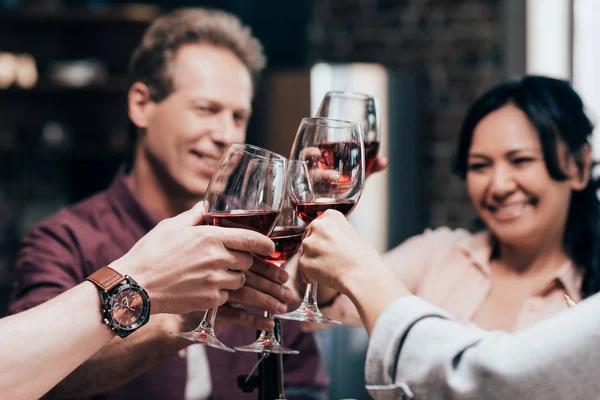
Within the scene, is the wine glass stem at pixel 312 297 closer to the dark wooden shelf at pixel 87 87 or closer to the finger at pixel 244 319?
the finger at pixel 244 319

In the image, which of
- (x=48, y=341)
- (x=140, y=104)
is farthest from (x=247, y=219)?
(x=140, y=104)

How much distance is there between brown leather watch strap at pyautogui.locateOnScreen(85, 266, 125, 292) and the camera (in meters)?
1.00

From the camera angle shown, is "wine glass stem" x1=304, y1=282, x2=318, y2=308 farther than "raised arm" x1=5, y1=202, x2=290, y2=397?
Yes

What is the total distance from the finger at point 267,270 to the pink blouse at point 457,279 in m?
0.47

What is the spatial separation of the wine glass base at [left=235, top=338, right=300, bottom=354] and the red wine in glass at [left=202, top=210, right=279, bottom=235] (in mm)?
164

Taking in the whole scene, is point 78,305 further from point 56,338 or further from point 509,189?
point 509,189

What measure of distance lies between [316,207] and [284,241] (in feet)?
0.25

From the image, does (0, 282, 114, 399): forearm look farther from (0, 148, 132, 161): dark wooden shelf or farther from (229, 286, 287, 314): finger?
(0, 148, 132, 161): dark wooden shelf

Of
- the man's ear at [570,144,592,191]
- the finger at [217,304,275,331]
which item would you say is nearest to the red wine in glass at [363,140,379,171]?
the finger at [217,304,275,331]

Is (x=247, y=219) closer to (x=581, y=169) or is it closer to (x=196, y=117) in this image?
(x=196, y=117)

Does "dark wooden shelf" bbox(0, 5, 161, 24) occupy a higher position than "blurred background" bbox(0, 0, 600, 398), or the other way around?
"dark wooden shelf" bbox(0, 5, 161, 24)

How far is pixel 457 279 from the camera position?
1.81m

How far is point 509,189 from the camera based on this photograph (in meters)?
1.71

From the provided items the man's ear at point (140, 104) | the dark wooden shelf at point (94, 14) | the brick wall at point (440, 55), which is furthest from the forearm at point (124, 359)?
the dark wooden shelf at point (94, 14)
